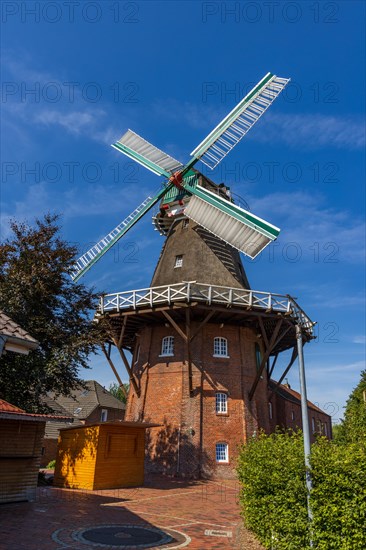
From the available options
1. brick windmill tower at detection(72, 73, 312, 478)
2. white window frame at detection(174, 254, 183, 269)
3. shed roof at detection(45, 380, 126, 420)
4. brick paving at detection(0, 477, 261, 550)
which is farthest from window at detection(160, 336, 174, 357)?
shed roof at detection(45, 380, 126, 420)

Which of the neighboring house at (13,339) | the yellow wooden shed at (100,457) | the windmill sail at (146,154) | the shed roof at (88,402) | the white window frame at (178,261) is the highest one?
the windmill sail at (146,154)

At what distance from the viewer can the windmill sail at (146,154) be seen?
1099 inches

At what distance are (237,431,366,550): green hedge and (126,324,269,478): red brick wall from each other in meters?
12.1

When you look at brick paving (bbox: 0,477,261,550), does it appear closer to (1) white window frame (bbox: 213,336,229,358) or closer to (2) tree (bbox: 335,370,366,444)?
(2) tree (bbox: 335,370,366,444)

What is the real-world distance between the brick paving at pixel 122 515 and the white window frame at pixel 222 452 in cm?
305

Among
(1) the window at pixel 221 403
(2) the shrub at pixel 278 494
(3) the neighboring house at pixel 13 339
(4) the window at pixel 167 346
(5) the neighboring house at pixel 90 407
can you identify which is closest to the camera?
(3) the neighboring house at pixel 13 339

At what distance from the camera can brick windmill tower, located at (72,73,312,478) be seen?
2070cm

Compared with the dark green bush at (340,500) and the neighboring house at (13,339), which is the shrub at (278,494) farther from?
the neighboring house at (13,339)

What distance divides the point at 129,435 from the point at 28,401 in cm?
480

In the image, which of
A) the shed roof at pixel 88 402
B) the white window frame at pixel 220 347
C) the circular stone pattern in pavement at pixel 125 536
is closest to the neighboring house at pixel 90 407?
the shed roof at pixel 88 402

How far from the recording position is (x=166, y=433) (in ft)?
69.6

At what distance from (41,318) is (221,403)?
34.7 feet

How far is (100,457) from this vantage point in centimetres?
1662

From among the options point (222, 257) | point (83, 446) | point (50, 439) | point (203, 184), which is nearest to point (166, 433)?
point (83, 446)
